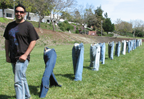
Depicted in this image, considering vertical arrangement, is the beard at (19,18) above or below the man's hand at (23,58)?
above

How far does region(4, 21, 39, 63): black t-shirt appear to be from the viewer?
3.32 m

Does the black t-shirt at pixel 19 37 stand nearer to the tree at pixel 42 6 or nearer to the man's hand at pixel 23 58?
the man's hand at pixel 23 58

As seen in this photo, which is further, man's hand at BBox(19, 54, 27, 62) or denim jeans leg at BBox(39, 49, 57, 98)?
denim jeans leg at BBox(39, 49, 57, 98)

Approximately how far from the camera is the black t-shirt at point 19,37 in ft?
10.9

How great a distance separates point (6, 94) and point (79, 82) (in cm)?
243

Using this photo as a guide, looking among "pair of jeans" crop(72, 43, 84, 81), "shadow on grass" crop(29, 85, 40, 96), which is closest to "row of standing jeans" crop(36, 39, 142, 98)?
"pair of jeans" crop(72, 43, 84, 81)

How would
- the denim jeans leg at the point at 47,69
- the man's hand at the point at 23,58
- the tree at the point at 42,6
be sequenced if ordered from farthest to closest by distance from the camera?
1. the tree at the point at 42,6
2. the denim jeans leg at the point at 47,69
3. the man's hand at the point at 23,58

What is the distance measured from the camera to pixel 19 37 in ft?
10.9

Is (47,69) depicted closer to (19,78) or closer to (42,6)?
(19,78)

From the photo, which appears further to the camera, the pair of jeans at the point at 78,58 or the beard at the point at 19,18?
the pair of jeans at the point at 78,58

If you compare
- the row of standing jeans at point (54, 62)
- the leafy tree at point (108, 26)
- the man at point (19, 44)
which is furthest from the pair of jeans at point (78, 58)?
the leafy tree at point (108, 26)

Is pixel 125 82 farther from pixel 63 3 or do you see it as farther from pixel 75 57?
pixel 63 3

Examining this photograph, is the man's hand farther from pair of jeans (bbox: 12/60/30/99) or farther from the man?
pair of jeans (bbox: 12/60/30/99)

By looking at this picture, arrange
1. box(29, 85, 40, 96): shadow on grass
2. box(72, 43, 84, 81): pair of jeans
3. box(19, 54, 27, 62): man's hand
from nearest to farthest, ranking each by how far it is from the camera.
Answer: box(19, 54, 27, 62): man's hand, box(29, 85, 40, 96): shadow on grass, box(72, 43, 84, 81): pair of jeans
